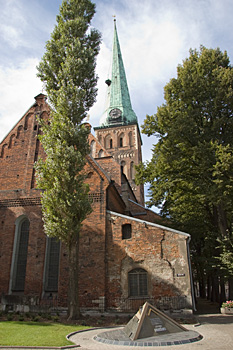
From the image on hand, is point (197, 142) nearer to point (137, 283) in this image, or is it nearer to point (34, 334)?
point (137, 283)

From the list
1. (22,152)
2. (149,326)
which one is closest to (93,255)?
(149,326)

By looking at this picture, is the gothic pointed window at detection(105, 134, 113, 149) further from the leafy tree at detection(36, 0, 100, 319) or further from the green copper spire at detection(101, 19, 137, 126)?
the leafy tree at detection(36, 0, 100, 319)

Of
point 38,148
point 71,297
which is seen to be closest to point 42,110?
point 38,148

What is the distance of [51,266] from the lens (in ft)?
46.6

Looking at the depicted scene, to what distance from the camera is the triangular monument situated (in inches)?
275

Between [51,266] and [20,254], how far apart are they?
198 centimetres

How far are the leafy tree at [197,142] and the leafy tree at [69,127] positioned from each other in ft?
16.6

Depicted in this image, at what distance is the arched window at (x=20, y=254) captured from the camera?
14266 millimetres

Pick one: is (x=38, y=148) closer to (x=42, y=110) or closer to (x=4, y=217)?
(x=42, y=110)

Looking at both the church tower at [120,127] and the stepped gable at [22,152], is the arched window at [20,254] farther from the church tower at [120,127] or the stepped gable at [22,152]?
the church tower at [120,127]

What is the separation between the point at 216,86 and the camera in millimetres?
15336

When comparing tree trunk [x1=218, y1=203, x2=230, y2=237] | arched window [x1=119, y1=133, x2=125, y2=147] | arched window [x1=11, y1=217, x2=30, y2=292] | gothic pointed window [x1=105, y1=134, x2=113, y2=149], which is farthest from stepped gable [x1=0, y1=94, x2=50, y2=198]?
arched window [x1=119, y1=133, x2=125, y2=147]

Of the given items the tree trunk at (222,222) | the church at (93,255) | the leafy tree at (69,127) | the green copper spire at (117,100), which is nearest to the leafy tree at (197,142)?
the tree trunk at (222,222)

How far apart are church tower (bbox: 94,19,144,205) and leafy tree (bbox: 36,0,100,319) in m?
22.5
